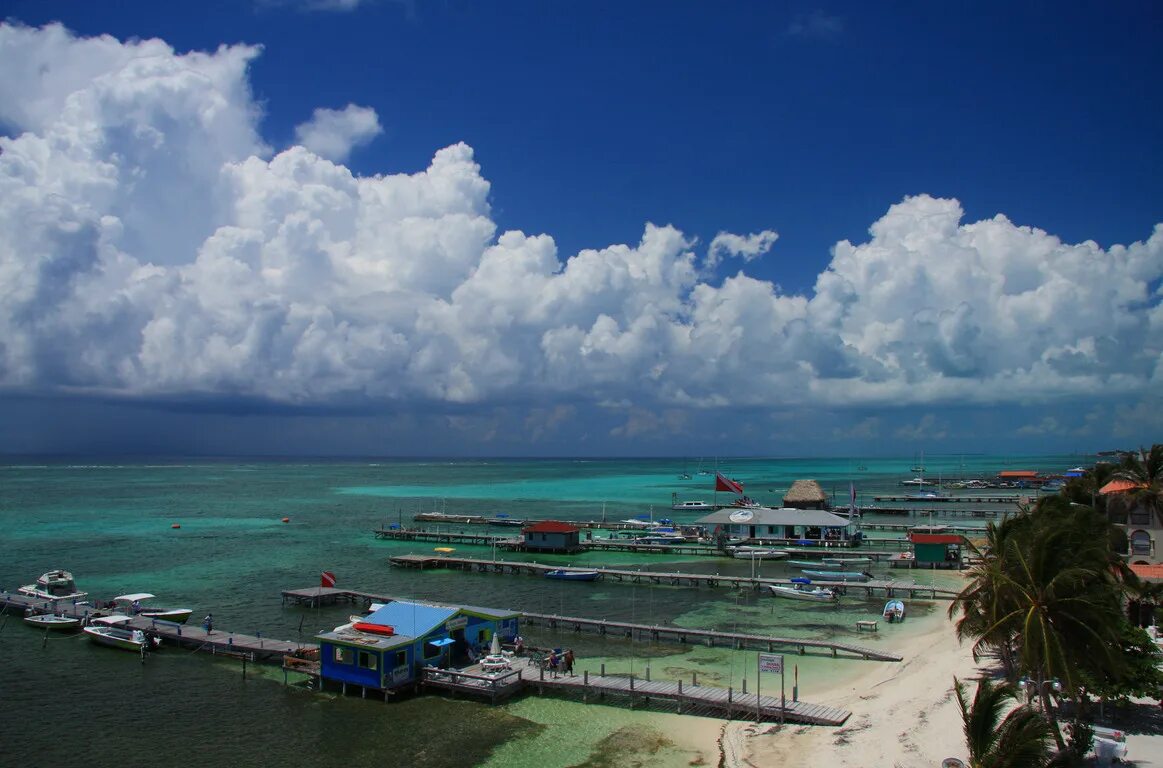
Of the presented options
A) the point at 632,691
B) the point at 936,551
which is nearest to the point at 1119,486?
the point at 936,551

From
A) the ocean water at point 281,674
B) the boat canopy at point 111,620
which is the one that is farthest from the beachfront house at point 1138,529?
the boat canopy at point 111,620

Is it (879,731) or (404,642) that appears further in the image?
(404,642)

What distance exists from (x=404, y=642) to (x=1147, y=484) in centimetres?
3952

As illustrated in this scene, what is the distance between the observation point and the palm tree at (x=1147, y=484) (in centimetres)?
4050

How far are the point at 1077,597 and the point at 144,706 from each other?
30.7 m

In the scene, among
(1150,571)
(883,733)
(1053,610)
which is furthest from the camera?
(1150,571)

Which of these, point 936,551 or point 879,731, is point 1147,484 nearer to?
point 936,551

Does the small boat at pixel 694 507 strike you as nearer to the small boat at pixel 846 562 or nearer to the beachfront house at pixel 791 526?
the beachfront house at pixel 791 526

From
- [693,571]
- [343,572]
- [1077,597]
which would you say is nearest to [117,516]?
[343,572]

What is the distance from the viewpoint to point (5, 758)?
929 inches

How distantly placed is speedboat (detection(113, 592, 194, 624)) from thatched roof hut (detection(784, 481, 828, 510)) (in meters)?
55.6

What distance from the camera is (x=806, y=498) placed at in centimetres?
7625

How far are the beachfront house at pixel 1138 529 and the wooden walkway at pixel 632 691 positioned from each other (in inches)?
1028

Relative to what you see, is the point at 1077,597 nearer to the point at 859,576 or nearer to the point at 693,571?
the point at 859,576
